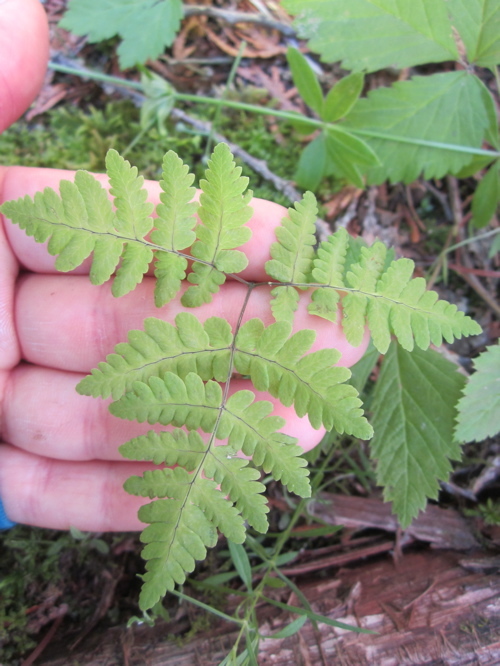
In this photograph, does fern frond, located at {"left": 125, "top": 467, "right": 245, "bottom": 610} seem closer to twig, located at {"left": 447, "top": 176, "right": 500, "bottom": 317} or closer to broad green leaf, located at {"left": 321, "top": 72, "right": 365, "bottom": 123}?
broad green leaf, located at {"left": 321, "top": 72, "right": 365, "bottom": 123}

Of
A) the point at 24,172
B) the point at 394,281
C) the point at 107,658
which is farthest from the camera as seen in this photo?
the point at 24,172

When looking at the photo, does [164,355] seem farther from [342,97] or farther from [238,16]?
[238,16]

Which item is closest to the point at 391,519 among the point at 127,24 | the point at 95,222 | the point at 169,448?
the point at 169,448

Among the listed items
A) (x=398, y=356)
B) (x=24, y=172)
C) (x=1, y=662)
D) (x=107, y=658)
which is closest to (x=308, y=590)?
(x=107, y=658)

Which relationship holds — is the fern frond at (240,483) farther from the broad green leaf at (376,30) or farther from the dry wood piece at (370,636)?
the broad green leaf at (376,30)

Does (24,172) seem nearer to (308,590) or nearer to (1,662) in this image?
(1,662)

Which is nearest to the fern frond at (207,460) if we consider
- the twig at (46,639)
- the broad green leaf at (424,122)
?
the twig at (46,639)
